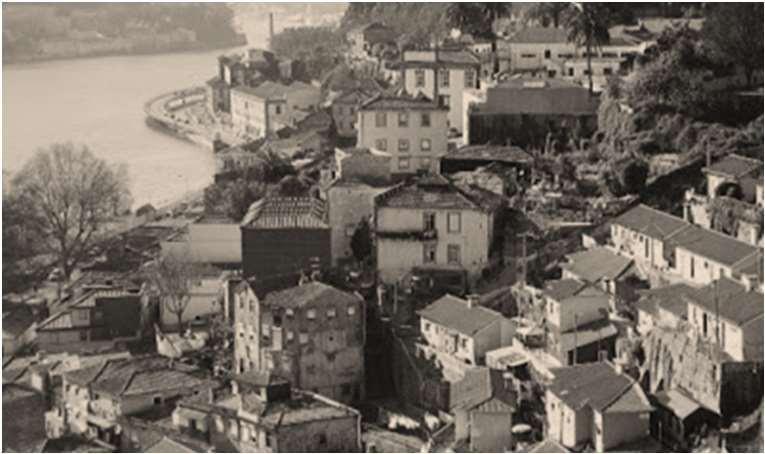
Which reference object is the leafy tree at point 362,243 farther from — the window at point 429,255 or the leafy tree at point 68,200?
the leafy tree at point 68,200

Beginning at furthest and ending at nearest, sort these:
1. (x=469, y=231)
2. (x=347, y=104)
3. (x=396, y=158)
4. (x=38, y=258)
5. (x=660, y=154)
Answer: (x=347, y=104)
(x=38, y=258)
(x=396, y=158)
(x=660, y=154)
(x=469, y=231)

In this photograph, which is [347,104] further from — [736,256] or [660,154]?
[736,256]

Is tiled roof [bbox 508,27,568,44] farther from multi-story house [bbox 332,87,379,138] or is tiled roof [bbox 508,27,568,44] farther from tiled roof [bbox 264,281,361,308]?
tiled roof [bbox 264,281,361,308]

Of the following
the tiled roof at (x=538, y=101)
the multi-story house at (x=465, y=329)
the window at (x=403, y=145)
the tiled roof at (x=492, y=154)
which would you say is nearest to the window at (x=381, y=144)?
the window at (x=403, y=145)

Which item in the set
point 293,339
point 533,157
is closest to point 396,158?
point 533,157

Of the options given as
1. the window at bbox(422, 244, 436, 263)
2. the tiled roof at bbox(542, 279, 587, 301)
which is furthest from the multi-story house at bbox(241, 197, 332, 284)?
the tiled roof at bbox(542, 279, 587, 301)

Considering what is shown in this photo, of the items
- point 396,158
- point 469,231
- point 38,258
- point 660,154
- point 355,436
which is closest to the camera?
point 355,436
